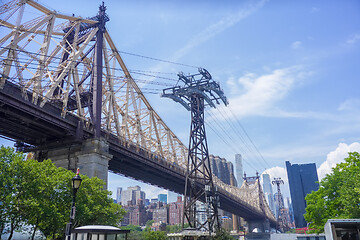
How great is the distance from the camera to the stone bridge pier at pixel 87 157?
33219mm

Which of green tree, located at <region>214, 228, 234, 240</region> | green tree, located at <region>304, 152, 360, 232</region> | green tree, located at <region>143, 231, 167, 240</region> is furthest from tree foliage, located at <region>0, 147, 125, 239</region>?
green tree, located at <region>304, 152, 360, 232</region>

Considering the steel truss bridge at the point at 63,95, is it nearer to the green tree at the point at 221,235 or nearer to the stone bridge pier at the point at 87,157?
the stone bridge pier at the point at 87,157

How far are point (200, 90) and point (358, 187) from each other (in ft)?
81.8

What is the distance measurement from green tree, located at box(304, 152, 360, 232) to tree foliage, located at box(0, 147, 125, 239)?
77.3 feet

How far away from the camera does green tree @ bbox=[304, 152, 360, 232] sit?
2942cm

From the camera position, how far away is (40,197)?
23.5 m

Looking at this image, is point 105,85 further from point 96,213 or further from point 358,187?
point 358,187

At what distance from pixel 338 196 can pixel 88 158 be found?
28433mm

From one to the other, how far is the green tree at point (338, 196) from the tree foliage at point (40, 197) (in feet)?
77.3

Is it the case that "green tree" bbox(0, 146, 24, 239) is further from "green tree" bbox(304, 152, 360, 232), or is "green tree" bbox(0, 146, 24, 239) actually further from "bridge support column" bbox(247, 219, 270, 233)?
"bridge support column" bbox(247, 219, 270, 233)

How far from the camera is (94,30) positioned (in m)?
41.0

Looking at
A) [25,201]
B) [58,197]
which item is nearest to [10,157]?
[25,201]

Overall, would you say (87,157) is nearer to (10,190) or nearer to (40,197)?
(40,197)

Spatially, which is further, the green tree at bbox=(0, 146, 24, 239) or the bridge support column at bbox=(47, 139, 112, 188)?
the bridge support column at bbox=(47, 139, 112, 188)
